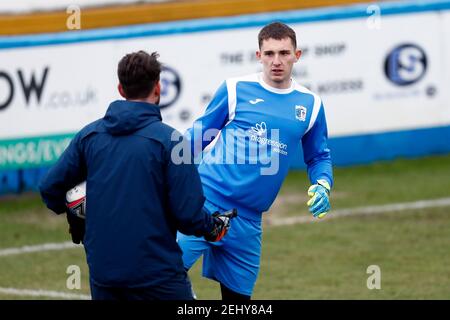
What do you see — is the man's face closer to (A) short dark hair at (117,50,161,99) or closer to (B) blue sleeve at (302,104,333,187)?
(B) blue sleeve at (302,104,333,187)

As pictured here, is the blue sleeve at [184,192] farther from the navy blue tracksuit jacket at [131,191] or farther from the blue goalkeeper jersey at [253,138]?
the blue goalkeeper jersey at [253,138]

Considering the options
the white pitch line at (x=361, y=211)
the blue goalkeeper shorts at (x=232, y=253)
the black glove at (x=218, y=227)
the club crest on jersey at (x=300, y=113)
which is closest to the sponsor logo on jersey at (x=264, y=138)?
the club crest on jersey at (x=300, y=113)

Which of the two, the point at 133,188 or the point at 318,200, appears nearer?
the point at 133,188

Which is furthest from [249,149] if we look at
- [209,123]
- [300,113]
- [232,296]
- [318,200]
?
[232,296]

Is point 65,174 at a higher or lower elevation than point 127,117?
lower

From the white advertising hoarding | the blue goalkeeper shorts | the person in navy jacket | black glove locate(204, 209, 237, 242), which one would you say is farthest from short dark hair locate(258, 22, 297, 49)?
the white advertising hoarding

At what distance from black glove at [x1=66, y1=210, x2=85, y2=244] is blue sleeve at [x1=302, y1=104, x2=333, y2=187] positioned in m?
1.88

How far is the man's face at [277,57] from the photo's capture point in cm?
725

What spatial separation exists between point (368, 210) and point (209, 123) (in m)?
5.88

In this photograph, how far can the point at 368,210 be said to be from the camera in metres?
12.9

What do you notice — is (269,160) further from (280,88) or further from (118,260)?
(118,260)

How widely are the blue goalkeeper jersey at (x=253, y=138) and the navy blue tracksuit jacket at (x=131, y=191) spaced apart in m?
1.44

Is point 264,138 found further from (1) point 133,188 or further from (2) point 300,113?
(1) point 133,188

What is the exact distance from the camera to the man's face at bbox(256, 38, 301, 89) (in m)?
7.25
